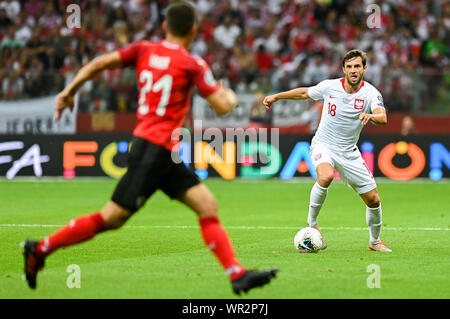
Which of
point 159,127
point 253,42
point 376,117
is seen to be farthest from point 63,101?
point 253,42

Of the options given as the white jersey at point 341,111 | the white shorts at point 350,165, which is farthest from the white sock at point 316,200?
the white jersey at point 341,111

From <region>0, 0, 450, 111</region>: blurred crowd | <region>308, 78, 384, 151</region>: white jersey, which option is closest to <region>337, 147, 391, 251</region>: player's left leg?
<region>308, 78, 384, 151</region>: white jersey

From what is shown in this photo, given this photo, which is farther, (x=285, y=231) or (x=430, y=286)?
(x=285, y=231)

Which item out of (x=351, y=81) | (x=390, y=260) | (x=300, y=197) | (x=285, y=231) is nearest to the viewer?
(x=390, y=260)

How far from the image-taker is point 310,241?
990 centimetres

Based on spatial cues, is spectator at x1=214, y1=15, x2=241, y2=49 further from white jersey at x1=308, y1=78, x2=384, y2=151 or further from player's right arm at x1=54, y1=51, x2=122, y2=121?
player's right arm at x1=54, y1=51, x2=122, y2=121

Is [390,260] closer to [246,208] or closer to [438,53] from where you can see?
[246,208]

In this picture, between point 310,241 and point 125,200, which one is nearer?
point 125,200

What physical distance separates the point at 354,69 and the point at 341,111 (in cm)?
56

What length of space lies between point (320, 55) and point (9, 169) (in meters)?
8.61

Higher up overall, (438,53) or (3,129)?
(438,53)

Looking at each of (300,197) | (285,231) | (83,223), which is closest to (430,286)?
(83,223)

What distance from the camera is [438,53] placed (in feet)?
79.4

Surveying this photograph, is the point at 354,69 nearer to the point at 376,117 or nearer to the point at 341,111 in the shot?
the point at 341,111
